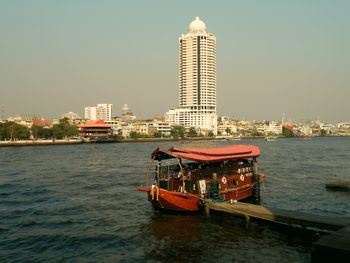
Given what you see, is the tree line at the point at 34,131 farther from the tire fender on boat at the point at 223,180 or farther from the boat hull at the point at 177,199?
the boat hull at the point at 177,199

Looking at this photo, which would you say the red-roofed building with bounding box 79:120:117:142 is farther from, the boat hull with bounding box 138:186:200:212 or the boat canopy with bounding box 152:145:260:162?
the boat hull with bounding box 138:186:200:212

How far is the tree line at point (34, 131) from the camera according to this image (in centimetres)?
12444

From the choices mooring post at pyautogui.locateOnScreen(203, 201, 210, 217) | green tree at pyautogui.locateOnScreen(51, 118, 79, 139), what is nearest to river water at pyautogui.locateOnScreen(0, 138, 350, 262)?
mooring post at pyautogui.locateOnScreen(203, 201, 210, 217)

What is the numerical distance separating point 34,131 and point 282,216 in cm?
12571

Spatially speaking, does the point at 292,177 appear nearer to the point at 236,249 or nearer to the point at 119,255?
the point at 236,249

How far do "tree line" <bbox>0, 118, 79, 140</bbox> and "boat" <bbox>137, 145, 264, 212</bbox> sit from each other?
362ft

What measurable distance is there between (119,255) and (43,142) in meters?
113

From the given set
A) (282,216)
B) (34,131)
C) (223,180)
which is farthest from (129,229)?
(34,131)

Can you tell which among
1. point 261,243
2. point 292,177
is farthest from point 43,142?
point 261,243

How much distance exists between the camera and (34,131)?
439 ft

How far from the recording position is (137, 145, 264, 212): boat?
73.2 ft

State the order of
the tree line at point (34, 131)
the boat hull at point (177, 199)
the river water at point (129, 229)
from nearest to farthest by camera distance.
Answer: the river water at point (129, 229) → the boat hull at point (177, 199) → the tree line at point (34, 131)

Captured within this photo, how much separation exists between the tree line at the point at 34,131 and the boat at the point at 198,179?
11029 centimetres

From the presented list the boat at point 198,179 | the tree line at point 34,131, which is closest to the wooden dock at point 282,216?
the boat at point 198,179
